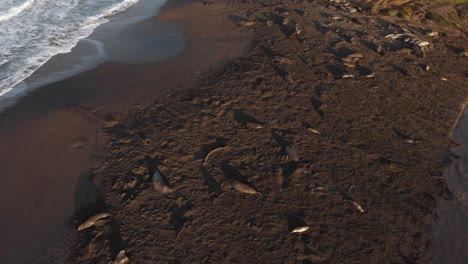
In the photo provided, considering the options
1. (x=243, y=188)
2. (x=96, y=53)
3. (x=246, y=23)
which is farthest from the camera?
(x=246, y=23)

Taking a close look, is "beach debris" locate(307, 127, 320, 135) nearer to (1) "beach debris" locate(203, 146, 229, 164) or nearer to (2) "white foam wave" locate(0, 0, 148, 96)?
(1) "beach debris" locate(203, 146, 229, 164)

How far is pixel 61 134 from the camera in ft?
32.4

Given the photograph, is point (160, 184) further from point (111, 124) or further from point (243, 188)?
point (111, 124)

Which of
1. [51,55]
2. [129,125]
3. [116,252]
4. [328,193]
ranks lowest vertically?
[328,193]

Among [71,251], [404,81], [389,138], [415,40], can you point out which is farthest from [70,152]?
[415,40]

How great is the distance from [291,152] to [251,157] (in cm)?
113

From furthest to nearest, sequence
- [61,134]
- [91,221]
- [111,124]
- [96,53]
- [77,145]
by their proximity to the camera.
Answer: [96,53] → [111,124] → [61,134] → [77,145] → [91,221]

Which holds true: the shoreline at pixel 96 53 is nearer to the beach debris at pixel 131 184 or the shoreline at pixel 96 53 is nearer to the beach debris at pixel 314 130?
the beach debris at pixel 131 184

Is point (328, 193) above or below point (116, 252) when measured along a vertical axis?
below

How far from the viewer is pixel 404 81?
12188 millimetres

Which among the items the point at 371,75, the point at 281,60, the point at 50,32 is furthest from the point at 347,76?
the point at 50,32

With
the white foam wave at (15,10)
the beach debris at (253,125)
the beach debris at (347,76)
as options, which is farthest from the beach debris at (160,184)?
the white foam wave at (15,10)

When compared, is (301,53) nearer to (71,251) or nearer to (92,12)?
(71,251)

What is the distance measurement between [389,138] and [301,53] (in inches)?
222
